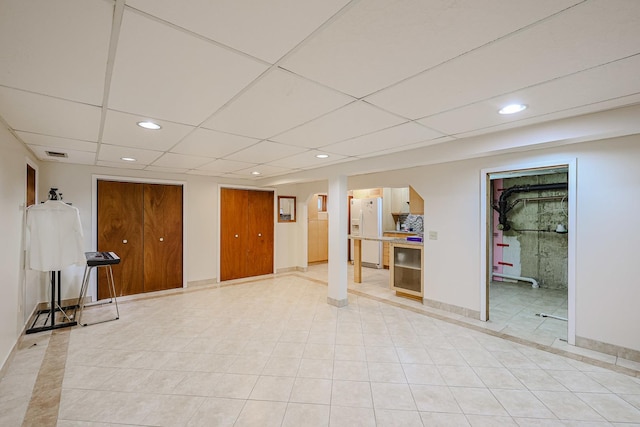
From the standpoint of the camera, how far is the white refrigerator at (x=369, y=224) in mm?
7703

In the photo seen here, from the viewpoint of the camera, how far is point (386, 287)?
566 centimetres

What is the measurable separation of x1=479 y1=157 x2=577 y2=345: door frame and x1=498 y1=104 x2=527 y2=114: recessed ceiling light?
142 centimetres

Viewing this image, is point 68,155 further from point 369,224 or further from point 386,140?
point 369,224

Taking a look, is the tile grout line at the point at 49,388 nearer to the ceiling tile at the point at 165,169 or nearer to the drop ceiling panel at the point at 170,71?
the drop ceiling panel at the point at 170,71

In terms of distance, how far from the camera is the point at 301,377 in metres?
2.50

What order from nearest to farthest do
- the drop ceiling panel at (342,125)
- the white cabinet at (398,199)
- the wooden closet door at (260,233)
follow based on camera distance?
1. the drop ceiling panel at (342,125)
2. the wooden closet door at (260,233)
3. the white cabinet at (398,199)

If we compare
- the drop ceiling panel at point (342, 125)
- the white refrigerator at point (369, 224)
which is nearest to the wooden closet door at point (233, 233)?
the white refrigerator at point (369, 224)

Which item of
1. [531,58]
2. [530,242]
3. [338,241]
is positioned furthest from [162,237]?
[530,242]

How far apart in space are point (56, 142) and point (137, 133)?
1172 millimetres

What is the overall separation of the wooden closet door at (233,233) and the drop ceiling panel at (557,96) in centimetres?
471

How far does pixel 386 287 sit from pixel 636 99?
14.6 ft

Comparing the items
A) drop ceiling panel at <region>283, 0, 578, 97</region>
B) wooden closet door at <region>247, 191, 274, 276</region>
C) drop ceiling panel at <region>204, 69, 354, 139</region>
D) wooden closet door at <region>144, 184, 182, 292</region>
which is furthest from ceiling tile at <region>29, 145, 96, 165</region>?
drop ceiling panel at <region>283, 0, 578, 97</region>

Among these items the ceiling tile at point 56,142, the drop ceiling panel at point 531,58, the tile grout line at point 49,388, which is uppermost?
the drop ceiling panel at point 531,58

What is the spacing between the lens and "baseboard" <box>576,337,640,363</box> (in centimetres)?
269
